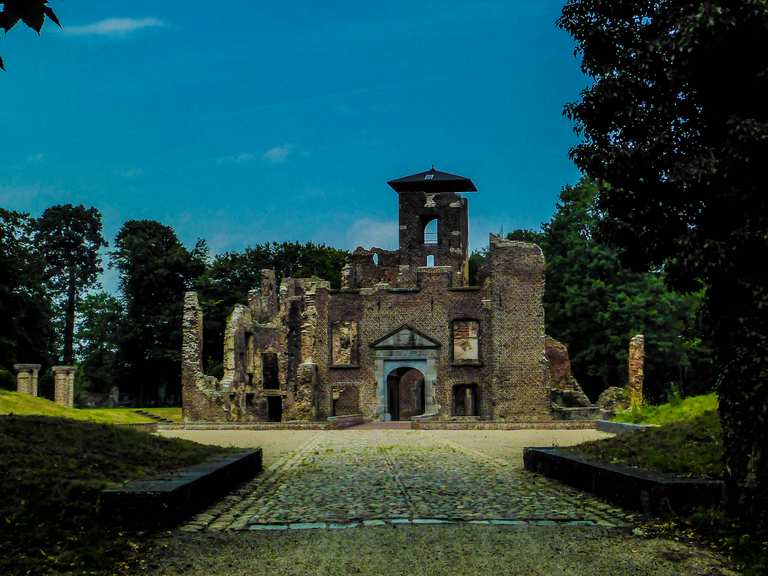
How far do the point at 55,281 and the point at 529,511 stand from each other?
6665 centimetres

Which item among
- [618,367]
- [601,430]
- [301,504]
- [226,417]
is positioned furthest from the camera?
[618,367]

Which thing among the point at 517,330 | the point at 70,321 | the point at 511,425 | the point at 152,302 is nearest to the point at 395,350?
the point at 517,330

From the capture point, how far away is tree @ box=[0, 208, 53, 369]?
1864 inches

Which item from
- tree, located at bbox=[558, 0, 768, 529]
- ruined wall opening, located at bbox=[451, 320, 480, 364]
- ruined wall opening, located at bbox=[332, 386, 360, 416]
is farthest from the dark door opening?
tree, located at bbox=[558, 0, 768, 529]

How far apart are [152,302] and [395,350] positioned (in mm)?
27344

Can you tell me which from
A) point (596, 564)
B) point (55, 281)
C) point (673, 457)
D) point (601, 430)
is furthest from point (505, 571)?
point (55, 281)

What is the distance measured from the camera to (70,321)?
2685 inches

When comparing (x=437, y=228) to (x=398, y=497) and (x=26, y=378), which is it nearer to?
(x=26, y=378)

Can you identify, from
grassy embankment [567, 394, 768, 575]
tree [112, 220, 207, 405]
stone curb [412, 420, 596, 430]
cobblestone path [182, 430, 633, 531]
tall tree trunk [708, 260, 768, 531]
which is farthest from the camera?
tree [112, 220, 207, 405]

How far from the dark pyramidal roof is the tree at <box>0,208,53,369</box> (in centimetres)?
2260

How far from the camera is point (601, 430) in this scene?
2536cm

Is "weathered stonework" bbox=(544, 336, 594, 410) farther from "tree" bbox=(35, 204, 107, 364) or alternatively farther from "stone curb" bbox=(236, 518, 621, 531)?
"tree" bbox=(35, 204, 107, 364)

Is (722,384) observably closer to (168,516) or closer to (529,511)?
(529,511)

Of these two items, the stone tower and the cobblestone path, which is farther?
the stone tower
